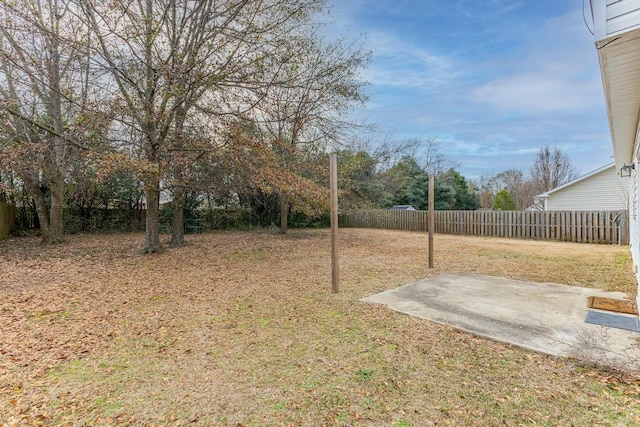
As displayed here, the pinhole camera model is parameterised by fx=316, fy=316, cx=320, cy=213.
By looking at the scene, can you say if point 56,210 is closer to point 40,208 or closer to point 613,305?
point 40,208

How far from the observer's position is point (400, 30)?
8477 mm

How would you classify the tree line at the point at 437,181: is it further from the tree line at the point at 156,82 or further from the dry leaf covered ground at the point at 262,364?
the dry leaf covered ground at the point at 262,364

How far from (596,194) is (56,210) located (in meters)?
21.2

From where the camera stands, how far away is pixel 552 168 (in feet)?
81.3

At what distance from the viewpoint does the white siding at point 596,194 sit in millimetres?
13820

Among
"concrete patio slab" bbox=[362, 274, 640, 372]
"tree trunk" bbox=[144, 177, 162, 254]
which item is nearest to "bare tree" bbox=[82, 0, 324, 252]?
"tree trunk" bbox=[144, 177, 162, 254]

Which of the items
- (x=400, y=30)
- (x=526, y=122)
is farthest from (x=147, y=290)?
(x=526, y=122)

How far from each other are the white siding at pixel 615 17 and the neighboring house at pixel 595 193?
15.6 meters

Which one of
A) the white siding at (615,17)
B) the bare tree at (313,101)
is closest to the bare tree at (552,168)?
the bare tree at (313,101)

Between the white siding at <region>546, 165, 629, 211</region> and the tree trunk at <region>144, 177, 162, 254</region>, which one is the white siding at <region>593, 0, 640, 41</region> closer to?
the tree trunk at <region>144, 177, 162, 254</region>

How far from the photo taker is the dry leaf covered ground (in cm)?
196

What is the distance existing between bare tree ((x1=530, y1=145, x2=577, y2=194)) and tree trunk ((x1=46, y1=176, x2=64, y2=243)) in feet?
95.8

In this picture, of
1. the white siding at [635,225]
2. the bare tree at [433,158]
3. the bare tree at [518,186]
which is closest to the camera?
the white siding at [635,225]

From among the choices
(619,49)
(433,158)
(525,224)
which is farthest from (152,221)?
(433,158)
